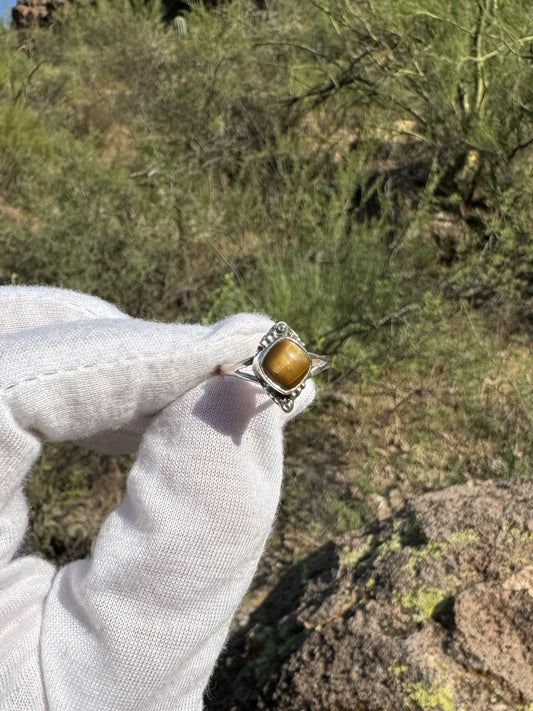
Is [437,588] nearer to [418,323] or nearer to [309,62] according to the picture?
[418,323]

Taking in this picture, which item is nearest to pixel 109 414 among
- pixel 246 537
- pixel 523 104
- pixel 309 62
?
pixel 246 537

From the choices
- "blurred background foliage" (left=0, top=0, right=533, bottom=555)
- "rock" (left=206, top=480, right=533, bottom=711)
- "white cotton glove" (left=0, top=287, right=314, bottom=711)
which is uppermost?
"white cotton glove" (left=0, top=287, right=314, bottom=711)

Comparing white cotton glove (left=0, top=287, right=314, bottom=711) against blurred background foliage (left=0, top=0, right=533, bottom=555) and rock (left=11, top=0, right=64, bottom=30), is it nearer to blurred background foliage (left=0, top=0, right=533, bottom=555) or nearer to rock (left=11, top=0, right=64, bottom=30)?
blurred background foliage (left=0, top=0, right=533, bottom=555)

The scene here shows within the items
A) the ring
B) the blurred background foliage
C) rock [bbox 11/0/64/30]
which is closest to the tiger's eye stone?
the ring

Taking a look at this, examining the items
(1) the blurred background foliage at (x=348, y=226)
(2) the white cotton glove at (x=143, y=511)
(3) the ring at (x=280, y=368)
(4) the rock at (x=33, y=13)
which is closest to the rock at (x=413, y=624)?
(2) the white cotton glove at (x=143, y=511)

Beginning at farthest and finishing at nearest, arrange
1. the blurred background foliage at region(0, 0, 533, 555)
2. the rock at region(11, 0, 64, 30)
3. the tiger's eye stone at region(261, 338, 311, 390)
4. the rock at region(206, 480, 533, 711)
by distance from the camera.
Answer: the rock at region(11, 0, 64, 30) < the blurred background foliage at region(0, 0, 533, 555) < the rock at region(206, 480, 533, 711) < the tiger's eye stone at region(261, 338, 311, 390)

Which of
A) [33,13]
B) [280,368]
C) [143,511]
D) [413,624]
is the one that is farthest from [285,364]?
[33,13]

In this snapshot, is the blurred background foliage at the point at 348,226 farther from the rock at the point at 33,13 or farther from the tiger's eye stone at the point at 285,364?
the rock at the point at 33,13

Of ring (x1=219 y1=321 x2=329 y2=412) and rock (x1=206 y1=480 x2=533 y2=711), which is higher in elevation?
ring (x1=219 y1=321 x2=329 y2=412)

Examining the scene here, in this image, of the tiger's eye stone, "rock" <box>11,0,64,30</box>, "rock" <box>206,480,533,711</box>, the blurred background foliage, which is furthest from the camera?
"rock" <box>11,0,64,30</box>
